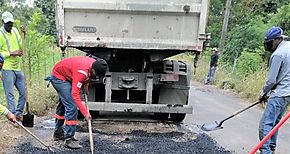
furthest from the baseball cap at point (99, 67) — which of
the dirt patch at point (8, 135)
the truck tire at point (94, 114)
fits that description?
the truck tire at point (94, 114)

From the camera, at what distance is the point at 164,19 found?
21.8ft

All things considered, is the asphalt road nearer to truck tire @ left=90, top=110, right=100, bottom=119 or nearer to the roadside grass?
the roadside grass

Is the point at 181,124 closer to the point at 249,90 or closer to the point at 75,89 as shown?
the point at 75,89

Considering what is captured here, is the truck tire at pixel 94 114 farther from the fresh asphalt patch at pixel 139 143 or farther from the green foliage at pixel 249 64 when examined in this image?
the green foliage at pixel 249 64

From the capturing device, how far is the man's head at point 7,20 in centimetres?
627

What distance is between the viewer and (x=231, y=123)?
8.14m

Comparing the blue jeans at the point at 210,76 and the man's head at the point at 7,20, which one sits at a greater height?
the man's head at the point at 7,20

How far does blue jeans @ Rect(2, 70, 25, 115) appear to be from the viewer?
646 cm

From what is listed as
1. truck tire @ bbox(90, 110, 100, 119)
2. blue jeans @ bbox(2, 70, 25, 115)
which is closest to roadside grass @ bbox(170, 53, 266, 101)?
truck tire @ bbox(90, 110, 100, 119)

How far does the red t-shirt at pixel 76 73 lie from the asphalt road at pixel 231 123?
2.47m

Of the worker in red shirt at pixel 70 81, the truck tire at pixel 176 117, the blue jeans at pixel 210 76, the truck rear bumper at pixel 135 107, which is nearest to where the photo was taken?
the worker in red shirt at pixel 70 81

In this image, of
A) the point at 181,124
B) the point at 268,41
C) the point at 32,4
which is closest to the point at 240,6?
the point at 32,4

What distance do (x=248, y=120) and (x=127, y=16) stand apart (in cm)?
382

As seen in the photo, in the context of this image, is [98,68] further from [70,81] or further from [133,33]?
[133,33]
